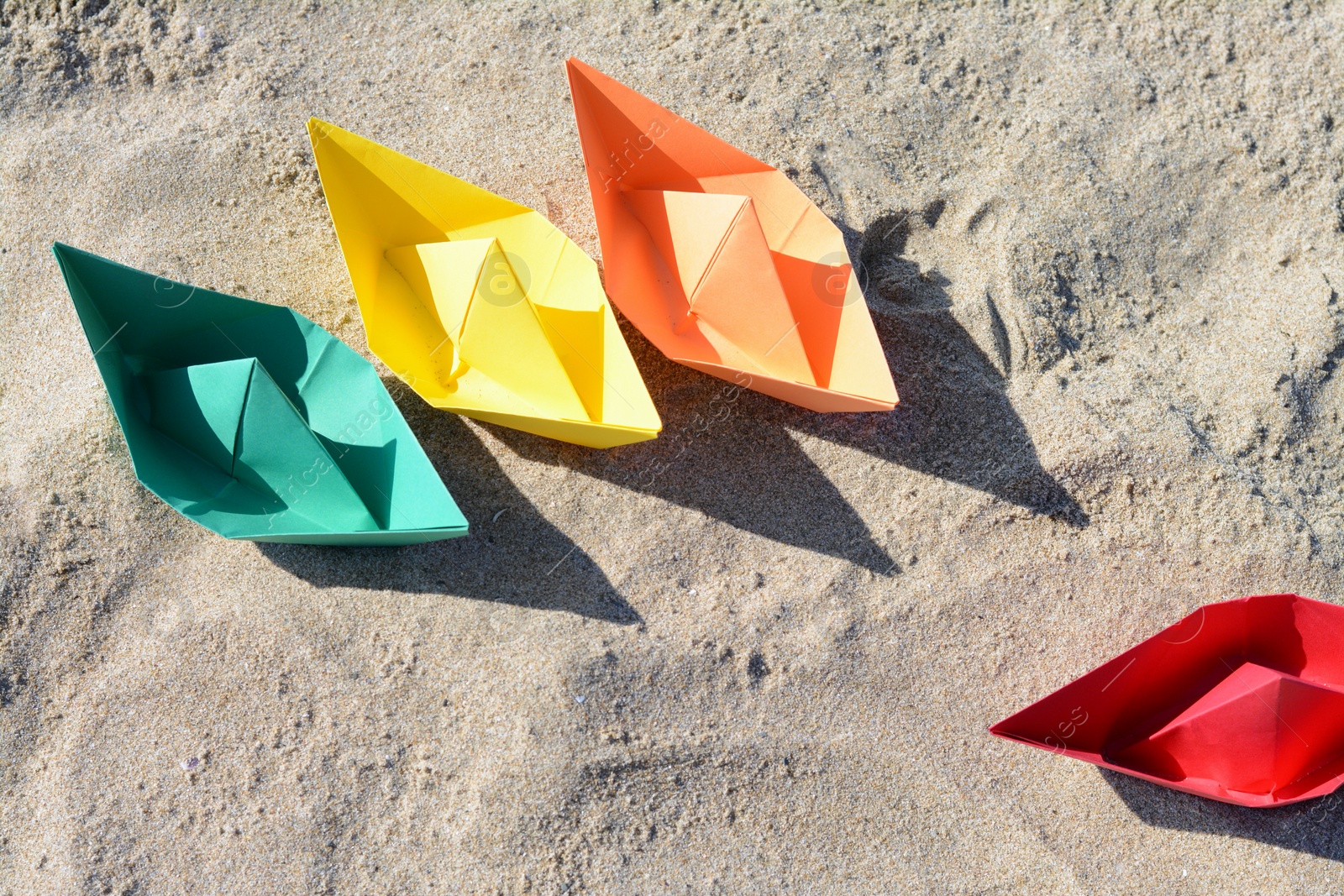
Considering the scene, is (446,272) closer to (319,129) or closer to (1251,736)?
(319,129)

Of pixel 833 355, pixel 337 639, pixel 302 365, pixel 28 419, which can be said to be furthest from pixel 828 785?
pixel 28 419

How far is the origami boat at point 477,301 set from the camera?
2.79 meters

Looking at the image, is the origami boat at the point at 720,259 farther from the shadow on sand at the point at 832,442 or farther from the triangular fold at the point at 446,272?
the triangular fold at the point at 446,272

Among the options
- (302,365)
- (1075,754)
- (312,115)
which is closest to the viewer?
(1075,754)

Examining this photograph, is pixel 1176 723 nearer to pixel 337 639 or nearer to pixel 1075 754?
pixel 1075 754

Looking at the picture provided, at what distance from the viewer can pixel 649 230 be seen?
3145mm

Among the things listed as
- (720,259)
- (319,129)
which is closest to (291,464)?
(319,129)

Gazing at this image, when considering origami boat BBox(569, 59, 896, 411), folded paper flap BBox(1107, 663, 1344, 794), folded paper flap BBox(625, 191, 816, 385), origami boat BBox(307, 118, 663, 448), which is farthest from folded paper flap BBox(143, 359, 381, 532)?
folded paper flap BBox(1107, 663, 1344, 794)

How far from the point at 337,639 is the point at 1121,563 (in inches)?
97.9

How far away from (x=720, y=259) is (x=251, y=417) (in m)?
1.46

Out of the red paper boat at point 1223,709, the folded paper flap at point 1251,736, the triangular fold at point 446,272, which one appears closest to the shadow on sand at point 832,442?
the triangular fold at point 446,272

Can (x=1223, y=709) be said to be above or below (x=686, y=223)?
below

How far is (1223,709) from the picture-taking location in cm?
267

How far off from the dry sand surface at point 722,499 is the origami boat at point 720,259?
0.68 feet
